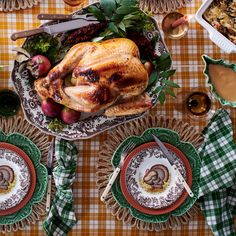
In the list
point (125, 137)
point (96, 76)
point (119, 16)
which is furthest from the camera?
point (125, 137)

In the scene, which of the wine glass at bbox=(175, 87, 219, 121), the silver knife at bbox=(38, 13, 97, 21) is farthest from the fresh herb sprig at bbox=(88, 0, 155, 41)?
the wine glass at bbox=(175, 87, 219, 121)

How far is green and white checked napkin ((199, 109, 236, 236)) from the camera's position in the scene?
1.87m

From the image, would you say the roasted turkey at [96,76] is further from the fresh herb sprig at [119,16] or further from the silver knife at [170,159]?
Result: the silver knife at [170,159]

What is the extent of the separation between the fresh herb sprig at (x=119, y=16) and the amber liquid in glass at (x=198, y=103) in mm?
255

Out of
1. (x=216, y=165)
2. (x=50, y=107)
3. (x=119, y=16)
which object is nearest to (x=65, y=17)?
(x=119, y=16)

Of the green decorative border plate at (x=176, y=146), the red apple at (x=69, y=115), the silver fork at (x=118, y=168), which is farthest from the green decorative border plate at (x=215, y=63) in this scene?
the red apple at (x=69, y=115)

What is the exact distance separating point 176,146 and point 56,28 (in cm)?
50

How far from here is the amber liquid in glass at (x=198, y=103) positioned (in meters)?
1.89

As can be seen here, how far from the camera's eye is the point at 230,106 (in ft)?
6.21

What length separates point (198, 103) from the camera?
190cm

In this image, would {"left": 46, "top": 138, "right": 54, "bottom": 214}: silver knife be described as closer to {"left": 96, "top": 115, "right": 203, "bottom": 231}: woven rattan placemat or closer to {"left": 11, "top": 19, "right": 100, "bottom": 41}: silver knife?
{"left": 96, "top": 115, "right": 203, "bottom": 231}: woven rattan placemat

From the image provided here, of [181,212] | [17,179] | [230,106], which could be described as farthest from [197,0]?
[17,179]

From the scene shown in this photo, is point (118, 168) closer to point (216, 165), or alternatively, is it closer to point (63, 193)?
point (63, 193)

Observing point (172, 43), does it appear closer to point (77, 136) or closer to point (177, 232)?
point (77, 136)
